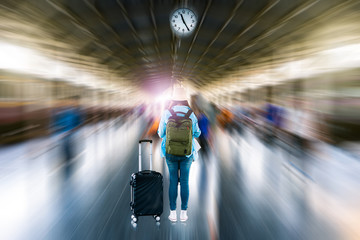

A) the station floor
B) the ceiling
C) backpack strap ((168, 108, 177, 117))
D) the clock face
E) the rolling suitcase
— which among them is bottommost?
the station floor

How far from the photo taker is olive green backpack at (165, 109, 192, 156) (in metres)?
3.48

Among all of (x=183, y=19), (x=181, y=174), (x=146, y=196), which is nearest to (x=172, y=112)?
(x=181, y=174)

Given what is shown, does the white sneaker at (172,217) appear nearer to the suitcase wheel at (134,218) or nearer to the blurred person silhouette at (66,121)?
the suitcase wheel at (134,218)

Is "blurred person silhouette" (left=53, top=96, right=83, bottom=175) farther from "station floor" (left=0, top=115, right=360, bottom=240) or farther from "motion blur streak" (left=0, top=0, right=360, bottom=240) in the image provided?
"station floor" (left=0, top=115, right=360, bottom=240)

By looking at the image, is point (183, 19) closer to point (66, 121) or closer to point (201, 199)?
point (201, 199)

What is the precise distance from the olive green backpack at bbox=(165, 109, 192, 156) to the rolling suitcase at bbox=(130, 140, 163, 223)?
0.43 m

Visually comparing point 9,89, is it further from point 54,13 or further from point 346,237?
point 346,237

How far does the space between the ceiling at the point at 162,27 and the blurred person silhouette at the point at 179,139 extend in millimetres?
3183

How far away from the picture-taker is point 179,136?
3477 mm

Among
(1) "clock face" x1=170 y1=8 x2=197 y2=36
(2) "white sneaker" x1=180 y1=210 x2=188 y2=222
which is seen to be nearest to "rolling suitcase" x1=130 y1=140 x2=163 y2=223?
(2) "white sneaker" x1=180 y1=210 x2=188 y2=222

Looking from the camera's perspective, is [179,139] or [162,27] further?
[162,27]

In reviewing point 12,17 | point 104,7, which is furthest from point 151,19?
point 12,17

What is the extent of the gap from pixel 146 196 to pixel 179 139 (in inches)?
29.6

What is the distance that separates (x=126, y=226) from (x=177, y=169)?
82 centimetres
